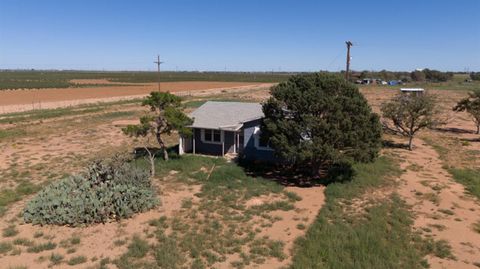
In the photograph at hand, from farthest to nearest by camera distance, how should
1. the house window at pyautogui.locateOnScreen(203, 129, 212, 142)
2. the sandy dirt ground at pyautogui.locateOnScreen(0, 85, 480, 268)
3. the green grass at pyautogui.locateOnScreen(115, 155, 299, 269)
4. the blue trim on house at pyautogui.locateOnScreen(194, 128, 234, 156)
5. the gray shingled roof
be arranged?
the house window at pyautogui.locateOnScreen(203, 129, 212, 142)
the blue trim on house at pyautogui.locateOnScreen(194, 128, 234, 156)
the gray shingled roof
the sandy dirt ground at pyautogui.locateOnScreen(0, 85, 480, 268)
the green grass at pyautogui.locateOnScreen(115, 155, 299, 269)

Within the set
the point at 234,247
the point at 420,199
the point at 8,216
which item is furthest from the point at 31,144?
the point at 420,199

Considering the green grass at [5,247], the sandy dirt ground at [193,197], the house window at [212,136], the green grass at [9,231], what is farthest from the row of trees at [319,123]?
the green grass at [5,247]

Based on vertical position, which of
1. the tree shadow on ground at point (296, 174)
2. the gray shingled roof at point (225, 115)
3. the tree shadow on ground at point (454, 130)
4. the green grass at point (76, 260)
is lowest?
the green grass at point (76, 260)

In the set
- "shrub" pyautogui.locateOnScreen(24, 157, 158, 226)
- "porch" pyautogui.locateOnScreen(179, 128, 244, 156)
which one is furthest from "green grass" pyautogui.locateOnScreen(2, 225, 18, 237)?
"porch" pyautogui.locateOnScreen(179, 128, 244, 156)

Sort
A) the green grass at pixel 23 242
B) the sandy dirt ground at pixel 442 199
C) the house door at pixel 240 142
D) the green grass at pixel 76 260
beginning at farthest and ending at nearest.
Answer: the house door at pixel 240 142 < the green grass at pixel 23 242 < the sandy dirt ground at pixel 442 199 < the green grass at pixel 76 260

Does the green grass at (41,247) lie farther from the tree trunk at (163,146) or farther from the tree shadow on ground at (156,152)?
the tree shadow on ground at (156,152)

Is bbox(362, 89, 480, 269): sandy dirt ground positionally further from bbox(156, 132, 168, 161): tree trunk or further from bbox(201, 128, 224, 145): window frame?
bbox(156, 132, 168, 161): tree trunk

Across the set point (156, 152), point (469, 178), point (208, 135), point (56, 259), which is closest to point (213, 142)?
point (208, 135)
